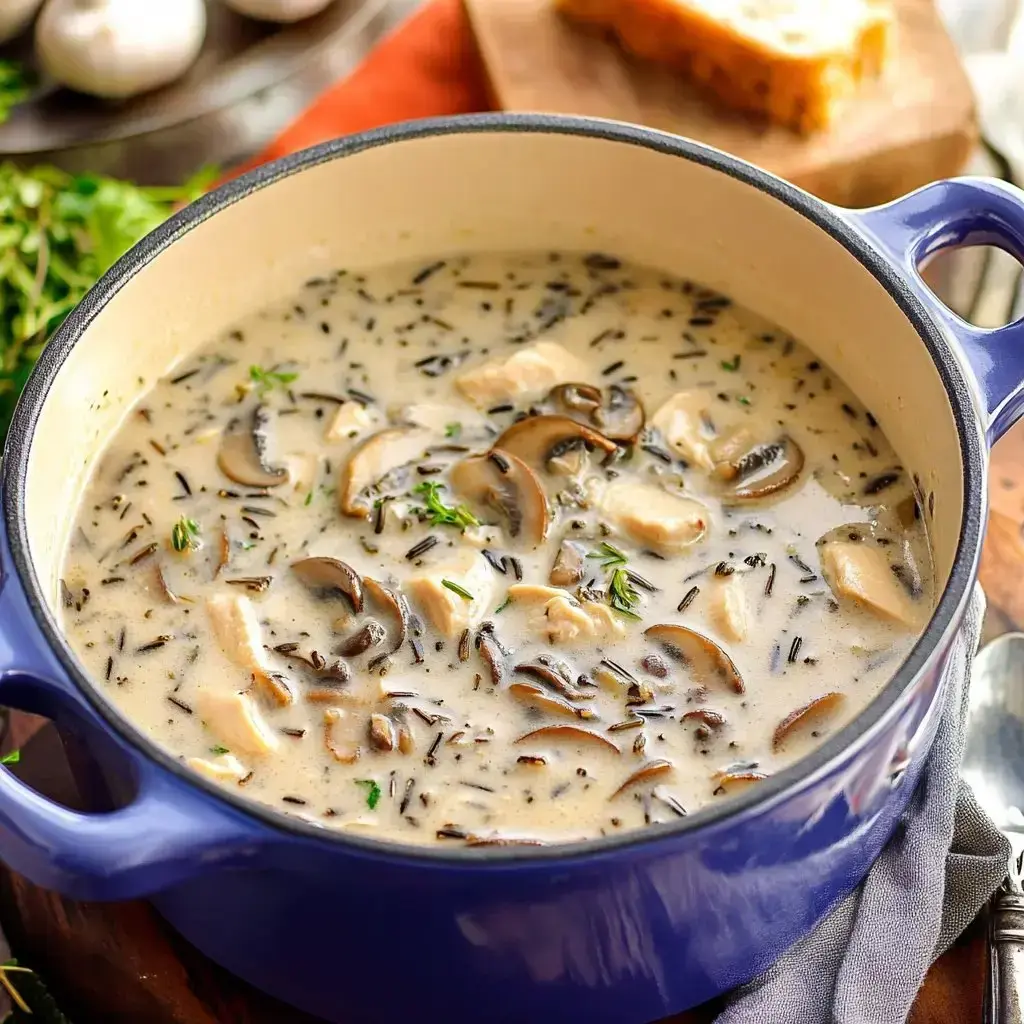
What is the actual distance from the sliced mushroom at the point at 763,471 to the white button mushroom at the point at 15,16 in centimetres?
194

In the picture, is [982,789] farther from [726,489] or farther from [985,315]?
[985,315]

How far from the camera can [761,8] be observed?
2.89 m

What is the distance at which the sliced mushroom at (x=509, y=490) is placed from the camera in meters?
1.96

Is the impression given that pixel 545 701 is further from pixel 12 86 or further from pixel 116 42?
pixel 12 86

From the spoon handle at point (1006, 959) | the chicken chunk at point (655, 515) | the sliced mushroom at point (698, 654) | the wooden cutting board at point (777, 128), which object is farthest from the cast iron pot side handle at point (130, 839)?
the wooden cutting board at point (777, 128)

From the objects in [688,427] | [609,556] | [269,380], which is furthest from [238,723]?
[688,427]

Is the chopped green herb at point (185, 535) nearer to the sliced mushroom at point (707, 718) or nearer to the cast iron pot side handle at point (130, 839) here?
the cast iron pot side handle at point (130, 839)

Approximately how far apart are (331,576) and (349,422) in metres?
0.32

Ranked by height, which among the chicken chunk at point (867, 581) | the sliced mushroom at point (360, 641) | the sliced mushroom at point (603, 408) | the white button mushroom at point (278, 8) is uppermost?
the white button mushroom at point (278, 8)

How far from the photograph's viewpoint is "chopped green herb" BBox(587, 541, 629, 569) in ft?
6.30

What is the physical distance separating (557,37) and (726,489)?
141 centimetres

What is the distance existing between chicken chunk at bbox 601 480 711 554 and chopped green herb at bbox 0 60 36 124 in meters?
1.71

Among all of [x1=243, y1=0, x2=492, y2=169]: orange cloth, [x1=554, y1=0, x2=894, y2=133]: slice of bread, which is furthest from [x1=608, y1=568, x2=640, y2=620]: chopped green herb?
[x1=243, y1=0, x2=492, y2=169]: orange cloth

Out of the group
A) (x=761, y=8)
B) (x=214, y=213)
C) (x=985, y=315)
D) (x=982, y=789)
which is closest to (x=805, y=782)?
(x=982, y=789)
